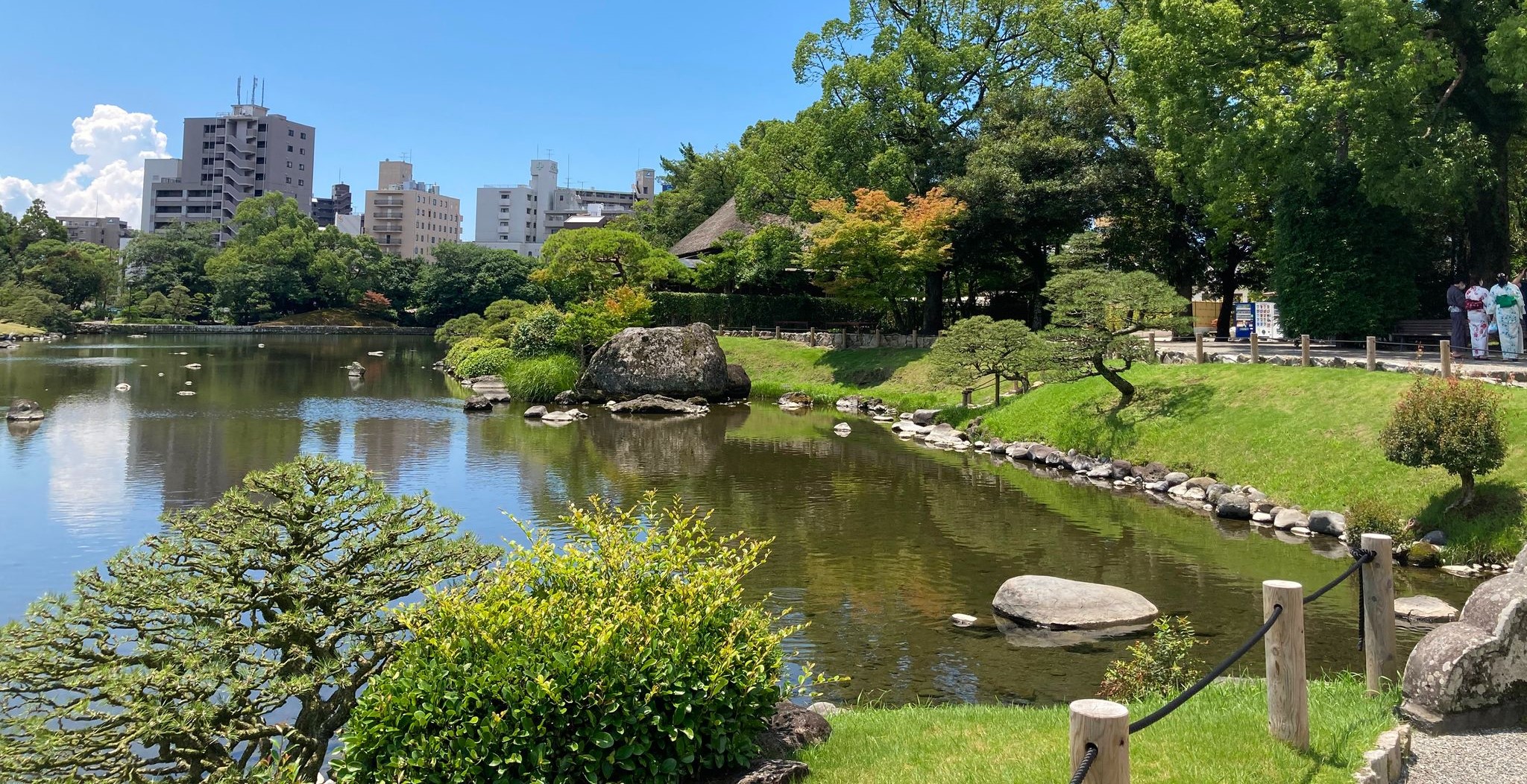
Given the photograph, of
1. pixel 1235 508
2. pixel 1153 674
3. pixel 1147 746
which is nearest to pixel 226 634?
pixel 1147 746

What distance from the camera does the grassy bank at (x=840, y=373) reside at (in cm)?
3456

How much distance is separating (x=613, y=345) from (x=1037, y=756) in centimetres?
3291

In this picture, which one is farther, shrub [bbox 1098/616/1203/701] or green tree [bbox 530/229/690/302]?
green tree [bbox 530/229/690/302]

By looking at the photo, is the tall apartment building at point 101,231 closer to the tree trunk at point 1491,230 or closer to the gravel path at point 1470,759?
the tree trunk at point 1491,230

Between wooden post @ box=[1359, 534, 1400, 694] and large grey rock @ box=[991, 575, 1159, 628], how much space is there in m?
4.47

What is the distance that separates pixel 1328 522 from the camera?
52.0ft

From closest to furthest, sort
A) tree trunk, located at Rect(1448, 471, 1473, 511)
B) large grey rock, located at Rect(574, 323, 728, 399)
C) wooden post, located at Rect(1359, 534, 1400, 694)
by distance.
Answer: wooden post, located at Rect(1359, 534, 1400, 694), tree trunk, located at Rect(1448, 471, 1473, 511), large grey rock, located at Rect(574, 323, 728, 399)

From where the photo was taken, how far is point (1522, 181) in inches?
1153

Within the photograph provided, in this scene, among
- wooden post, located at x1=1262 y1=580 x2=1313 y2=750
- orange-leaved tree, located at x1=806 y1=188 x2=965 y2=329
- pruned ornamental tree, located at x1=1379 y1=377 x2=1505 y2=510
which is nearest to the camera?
wooden post, located at x1=1262 y1=580 x2=1313 y2=750

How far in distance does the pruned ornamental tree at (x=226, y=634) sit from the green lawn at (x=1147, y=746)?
3012 mm

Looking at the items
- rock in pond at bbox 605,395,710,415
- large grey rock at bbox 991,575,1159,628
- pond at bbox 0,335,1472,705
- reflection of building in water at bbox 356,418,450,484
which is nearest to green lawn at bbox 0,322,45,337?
pond at bbox 0,335,1472,705

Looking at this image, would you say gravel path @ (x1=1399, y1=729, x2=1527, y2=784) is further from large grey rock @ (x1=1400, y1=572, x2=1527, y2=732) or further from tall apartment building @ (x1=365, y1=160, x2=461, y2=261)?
tall apartment building @ (x1=365, y1=160, x2=461, y2=261)

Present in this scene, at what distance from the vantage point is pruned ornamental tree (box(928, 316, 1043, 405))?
2706 cm

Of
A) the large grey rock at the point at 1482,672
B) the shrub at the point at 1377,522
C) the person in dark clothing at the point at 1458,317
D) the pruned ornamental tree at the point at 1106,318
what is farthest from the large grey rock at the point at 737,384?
the large grey rock at the point at 1482,672
